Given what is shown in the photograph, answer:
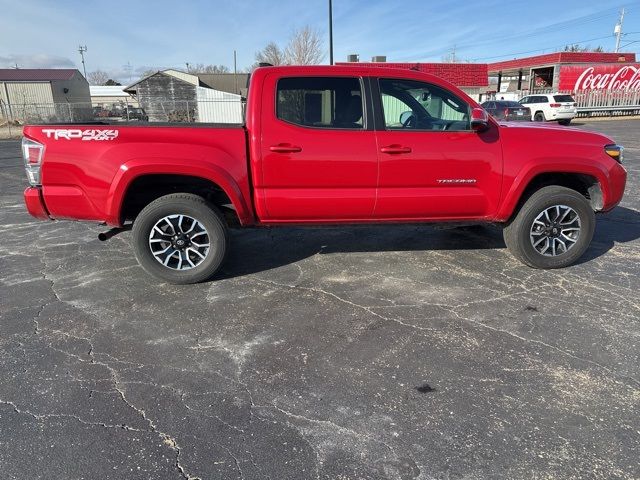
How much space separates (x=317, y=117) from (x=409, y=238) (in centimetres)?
231

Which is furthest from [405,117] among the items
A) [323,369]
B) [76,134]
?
[76,134]

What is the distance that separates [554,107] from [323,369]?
27708 mm

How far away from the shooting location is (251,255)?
17.5 feet

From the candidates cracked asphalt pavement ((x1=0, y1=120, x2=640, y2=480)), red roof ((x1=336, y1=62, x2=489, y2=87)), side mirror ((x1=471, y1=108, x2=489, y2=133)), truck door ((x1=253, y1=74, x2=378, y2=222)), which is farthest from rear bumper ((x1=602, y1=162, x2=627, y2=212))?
red roof ((x1=336, y1=62, x2=489, y2=87))

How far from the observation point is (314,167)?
4211mm

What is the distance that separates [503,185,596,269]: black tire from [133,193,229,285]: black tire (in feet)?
9.78

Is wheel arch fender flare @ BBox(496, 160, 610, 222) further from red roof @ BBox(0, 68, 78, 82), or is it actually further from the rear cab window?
red roof @ BBox(0, 68, 78, 82)

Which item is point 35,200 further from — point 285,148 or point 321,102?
point 321,102

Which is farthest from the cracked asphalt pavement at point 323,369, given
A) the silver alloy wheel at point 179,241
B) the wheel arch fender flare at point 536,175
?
the wheel arch fender flare at point 536,175

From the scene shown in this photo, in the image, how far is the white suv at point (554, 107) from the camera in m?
25.8

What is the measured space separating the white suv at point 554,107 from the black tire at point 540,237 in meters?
24.2

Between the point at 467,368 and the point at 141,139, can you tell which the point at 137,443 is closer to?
the point at 467,368

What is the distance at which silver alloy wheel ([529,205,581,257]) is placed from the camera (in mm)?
4695

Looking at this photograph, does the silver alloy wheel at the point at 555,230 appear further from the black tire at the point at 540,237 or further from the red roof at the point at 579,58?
the red roof at the point at 579,58
